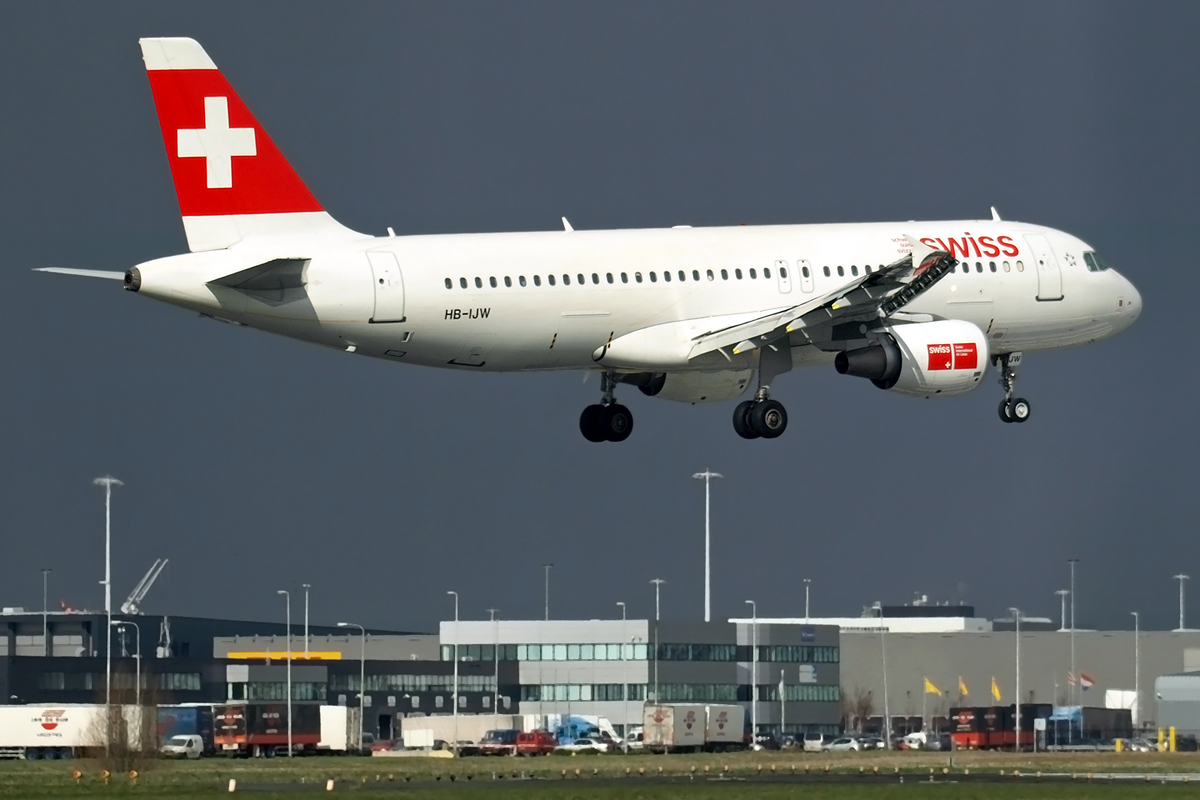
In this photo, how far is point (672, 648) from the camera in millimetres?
157000

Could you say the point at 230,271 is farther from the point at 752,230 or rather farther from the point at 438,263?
the point at 752,230

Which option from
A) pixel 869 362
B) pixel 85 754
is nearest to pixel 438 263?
pixel 869 362

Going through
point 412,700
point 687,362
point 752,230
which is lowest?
point 412,700

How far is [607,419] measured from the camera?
216 ft

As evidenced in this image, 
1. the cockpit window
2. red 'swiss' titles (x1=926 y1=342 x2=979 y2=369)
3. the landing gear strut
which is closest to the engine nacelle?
red 'swiss' titles (x1=926 y1=342 x2=979 y2=369)

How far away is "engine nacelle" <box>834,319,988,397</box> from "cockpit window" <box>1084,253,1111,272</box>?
779 centimetres

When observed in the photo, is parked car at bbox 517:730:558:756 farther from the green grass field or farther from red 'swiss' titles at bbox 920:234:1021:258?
red 'swiss' titles at bbox 920:234:1021:258

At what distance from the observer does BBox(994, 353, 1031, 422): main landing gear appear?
67438 millimetres

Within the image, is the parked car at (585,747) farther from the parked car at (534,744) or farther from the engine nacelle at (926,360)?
the engine nacelle at (926,360)

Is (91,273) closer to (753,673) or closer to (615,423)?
(615,423)

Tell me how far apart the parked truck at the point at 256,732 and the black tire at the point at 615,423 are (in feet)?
176

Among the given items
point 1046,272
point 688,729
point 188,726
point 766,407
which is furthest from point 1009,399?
point 188,726

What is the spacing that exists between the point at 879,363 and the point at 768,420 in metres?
3.78

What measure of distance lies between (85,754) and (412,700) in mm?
62481
